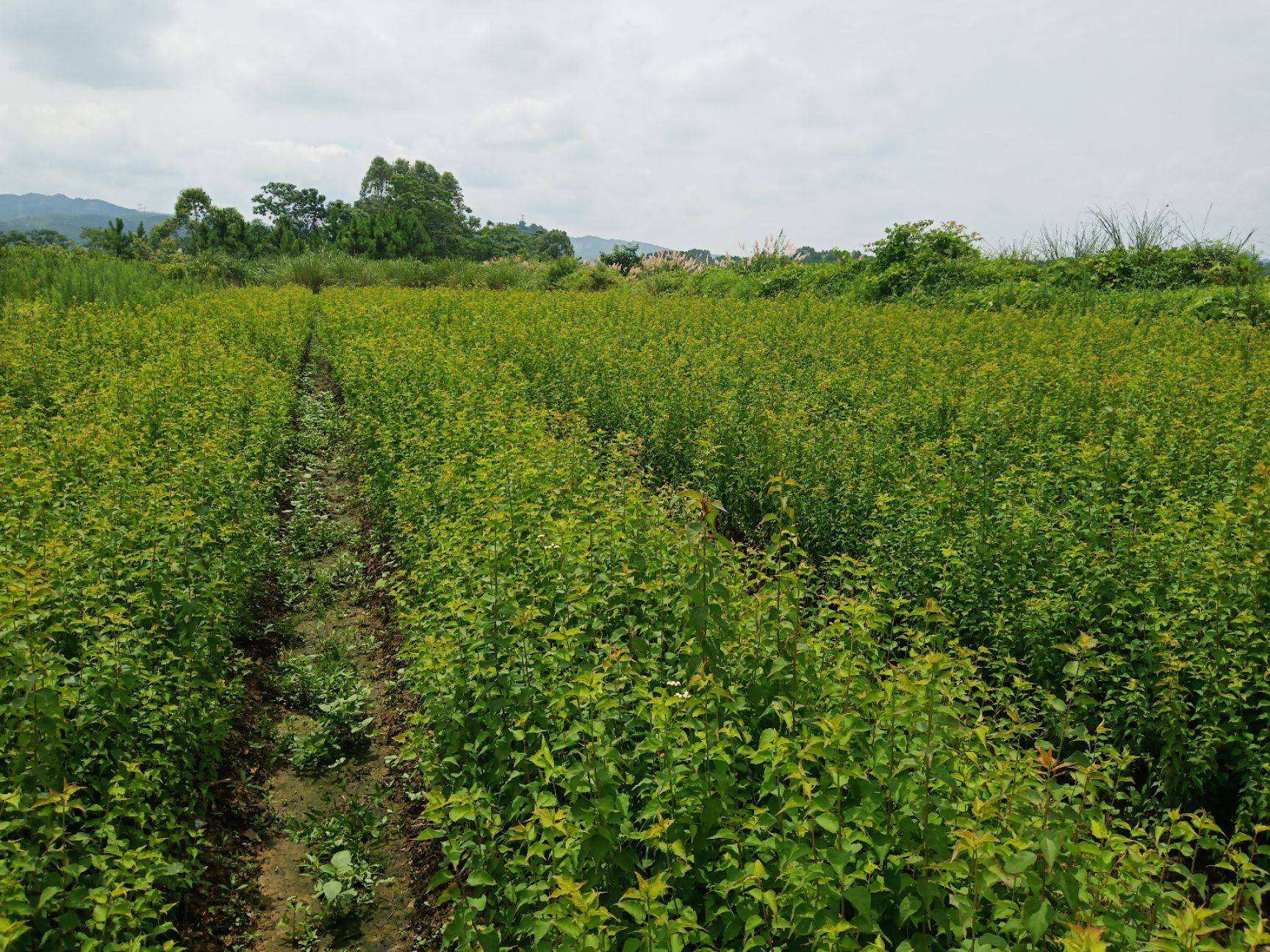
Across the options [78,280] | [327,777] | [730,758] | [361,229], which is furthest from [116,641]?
[361,229]

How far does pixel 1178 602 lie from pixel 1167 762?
94 cm

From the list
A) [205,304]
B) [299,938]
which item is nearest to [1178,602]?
[299,938]

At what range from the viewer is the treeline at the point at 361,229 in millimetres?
49688

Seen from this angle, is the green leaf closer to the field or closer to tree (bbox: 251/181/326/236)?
the field

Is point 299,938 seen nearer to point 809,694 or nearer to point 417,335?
point 809,694

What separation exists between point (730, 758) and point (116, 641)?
9.92 feet

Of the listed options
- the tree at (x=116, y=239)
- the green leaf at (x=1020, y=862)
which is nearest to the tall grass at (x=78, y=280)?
the green leaf at (x=1020, y=862)

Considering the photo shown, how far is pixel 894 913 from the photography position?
99.7 inches

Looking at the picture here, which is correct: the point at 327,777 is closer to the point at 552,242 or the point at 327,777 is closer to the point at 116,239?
the point at 116,239

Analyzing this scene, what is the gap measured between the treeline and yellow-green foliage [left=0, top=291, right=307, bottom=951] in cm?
3039

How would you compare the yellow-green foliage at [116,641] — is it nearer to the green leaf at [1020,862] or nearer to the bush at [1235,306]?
the green leaf at [1020,862]

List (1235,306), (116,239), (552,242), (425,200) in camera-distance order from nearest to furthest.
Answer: (1235,306), (116,239), (425,200), (552,242)

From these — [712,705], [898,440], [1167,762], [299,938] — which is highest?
[898,440]

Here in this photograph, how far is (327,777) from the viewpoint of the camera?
488cm
